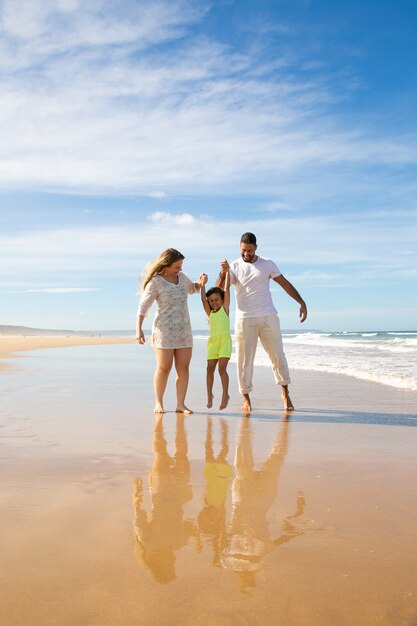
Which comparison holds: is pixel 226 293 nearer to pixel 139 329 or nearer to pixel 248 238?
pixel 248 238

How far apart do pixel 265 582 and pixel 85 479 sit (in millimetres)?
1632

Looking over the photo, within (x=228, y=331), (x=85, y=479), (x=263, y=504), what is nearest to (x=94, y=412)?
(x=228, y=331)

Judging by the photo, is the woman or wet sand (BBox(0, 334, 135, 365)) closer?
the woman

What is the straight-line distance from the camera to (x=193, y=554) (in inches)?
88.1

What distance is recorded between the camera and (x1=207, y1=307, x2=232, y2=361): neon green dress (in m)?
6.87

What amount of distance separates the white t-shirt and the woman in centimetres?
65

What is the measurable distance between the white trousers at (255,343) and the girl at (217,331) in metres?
0.31

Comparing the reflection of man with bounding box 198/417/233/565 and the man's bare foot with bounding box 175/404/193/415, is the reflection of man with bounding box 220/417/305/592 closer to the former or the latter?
the reflection of man with bounding box 198/417/233/565

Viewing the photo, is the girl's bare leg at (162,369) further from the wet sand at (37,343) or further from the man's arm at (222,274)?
the wet sand at (37,343)

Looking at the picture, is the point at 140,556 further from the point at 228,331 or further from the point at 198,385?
the point at 198,385

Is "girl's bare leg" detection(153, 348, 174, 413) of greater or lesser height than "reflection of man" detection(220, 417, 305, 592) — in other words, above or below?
above

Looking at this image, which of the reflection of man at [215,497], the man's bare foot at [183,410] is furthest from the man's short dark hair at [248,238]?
the reflection of man at [215,497]

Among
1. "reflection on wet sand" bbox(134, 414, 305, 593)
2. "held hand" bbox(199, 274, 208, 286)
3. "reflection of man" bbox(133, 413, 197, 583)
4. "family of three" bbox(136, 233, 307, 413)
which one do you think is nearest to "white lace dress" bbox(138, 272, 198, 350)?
"family of three" bbox(136, 233, 307, 413)

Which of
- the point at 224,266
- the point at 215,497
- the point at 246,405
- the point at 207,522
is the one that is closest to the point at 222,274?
the point at 224,266
